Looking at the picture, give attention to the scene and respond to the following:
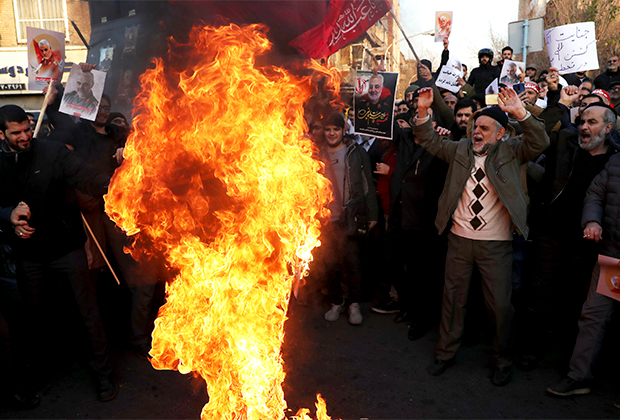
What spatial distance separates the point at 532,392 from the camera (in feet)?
13.2

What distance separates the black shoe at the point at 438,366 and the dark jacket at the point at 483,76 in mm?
5899

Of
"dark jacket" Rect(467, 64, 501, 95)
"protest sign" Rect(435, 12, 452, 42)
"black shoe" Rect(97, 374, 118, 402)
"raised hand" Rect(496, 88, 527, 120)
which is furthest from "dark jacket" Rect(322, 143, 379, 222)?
"protest sign" Rect(435, 12, 452, 42)

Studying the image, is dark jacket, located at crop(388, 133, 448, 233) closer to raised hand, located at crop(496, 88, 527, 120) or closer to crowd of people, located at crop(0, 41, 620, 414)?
crowd of people, located at crop(0, 41, 620, 414)

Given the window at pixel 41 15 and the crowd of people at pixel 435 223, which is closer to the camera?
the crowd of people at pixel 435 223

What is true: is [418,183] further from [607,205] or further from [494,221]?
[607,205]

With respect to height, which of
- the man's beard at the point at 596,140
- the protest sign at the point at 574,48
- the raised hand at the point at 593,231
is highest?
the protest sign at the point at 574,48

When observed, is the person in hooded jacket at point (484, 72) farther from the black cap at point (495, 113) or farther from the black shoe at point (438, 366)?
the black shoe at point (438, 366)

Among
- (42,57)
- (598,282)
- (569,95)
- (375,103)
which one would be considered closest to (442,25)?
(375,103)

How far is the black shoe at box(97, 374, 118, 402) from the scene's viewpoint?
3.96 meters

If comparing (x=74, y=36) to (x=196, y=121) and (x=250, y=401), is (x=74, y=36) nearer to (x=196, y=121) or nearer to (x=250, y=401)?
(x=196, y=121)

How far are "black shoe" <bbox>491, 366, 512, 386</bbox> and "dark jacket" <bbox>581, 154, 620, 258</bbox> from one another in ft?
4.59

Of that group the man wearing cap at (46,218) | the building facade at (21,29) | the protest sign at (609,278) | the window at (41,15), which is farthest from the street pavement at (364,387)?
the window at (41,15)

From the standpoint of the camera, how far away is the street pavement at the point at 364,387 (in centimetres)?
376

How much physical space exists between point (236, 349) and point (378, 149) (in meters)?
4.02
